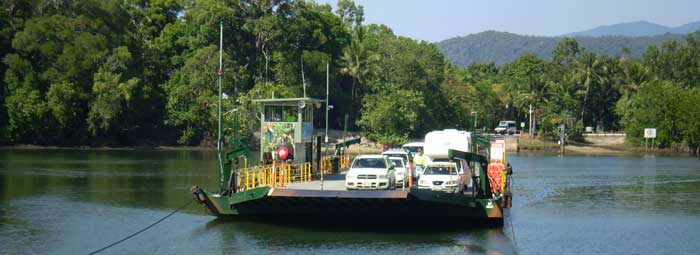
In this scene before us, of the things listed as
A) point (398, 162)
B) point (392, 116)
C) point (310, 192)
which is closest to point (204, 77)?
point (392, 116)

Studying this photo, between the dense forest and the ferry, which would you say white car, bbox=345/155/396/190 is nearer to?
the ferry

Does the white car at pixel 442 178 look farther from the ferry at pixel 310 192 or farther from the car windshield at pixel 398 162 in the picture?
the car windshield at pixel 398 162

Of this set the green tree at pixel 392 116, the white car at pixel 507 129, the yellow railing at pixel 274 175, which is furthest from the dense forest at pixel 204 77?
the yellow railing at pixel 274 175

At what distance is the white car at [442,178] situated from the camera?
32906 mm

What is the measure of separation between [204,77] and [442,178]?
59.6 meters

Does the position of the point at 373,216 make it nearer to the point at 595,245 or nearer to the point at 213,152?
the point at 595,245

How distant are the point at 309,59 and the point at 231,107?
36.8 ft

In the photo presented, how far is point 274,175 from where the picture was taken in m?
32.6

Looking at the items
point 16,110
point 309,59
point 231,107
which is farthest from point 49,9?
point 309,59

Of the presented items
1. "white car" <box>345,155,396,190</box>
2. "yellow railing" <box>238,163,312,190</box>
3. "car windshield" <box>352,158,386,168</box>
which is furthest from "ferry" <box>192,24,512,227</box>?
"car windshield" <box>352,158,386,168</box>

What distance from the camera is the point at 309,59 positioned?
94625 mm

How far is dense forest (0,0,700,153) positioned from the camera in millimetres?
84688

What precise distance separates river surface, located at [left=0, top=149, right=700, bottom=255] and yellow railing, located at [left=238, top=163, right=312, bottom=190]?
1.71 meters

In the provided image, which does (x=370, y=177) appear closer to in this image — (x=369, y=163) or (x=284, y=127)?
(x=369, y=163)
